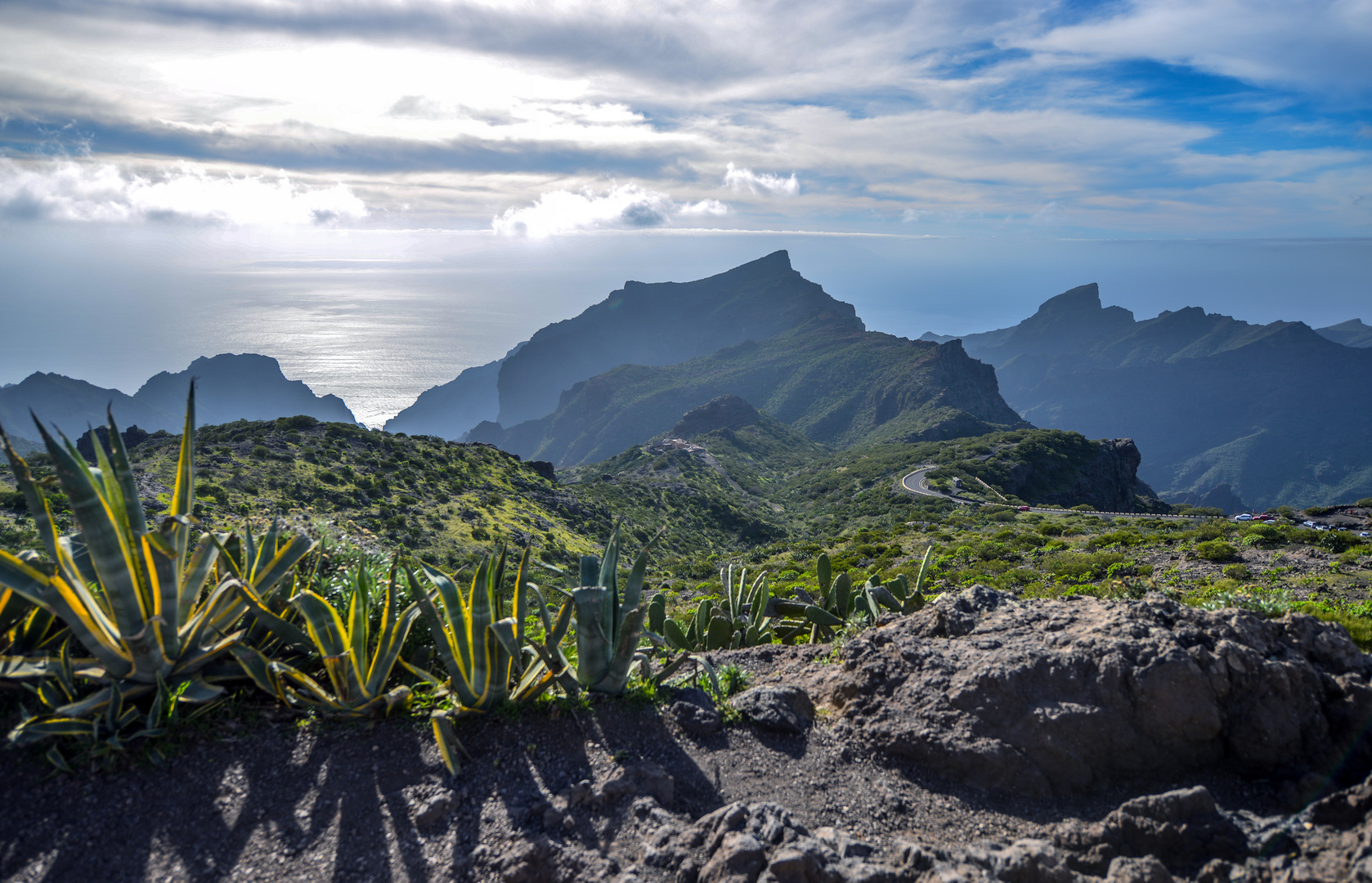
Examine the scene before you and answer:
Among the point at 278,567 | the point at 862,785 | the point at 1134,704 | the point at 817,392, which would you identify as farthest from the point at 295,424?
the point at 817,392

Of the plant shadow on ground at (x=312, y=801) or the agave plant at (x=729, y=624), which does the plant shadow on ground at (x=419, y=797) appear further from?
Result: the agave plant at (x=729, y=624)

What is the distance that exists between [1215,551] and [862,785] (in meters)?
13.0

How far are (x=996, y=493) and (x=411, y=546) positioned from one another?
45.1 metres

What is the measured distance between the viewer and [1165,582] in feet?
36.6

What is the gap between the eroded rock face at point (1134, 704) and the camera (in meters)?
3.76

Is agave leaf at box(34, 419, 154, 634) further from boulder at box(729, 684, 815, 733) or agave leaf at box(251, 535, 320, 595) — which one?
boulder at box(729, 684, 815, 733)

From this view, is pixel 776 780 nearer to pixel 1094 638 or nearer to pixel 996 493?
pixel 1094 638

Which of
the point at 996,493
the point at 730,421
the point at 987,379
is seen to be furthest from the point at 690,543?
the point at 987,379

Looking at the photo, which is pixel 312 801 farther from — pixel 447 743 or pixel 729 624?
pixel 729 624

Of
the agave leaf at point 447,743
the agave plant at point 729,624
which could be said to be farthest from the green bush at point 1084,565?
the agave leaf at point 447,743

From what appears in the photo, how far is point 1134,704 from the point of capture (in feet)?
13.1

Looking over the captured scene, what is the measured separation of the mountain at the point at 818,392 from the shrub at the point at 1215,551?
78.2 m

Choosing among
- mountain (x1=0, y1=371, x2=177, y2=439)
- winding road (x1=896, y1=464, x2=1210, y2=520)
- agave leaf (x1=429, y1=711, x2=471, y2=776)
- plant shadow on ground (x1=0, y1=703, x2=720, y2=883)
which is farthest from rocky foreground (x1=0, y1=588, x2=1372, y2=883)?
mountain (x1=0, y1=371, x2=177, y2=439)

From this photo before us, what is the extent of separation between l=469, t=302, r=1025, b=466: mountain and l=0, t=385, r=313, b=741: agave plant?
301 ft
